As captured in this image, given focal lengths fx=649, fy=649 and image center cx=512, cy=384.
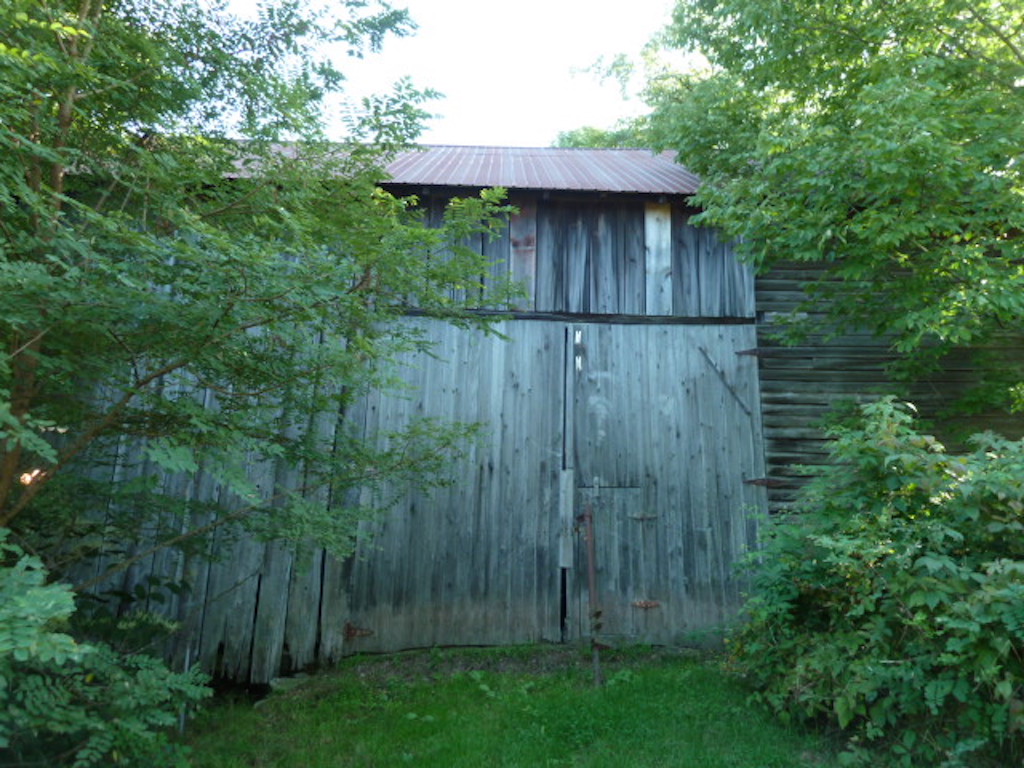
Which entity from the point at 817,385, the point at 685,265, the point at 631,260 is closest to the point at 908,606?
the point at 817,385

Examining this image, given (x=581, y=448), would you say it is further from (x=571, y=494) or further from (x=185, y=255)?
(x=185, y=255)

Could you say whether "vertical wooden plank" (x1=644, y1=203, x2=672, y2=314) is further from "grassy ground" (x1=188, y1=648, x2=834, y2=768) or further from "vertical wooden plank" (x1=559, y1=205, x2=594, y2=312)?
"grassy ground" (x1=188, y1=648, x2=834, y2=768)

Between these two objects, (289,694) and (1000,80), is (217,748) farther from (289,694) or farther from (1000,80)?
(1000,80)

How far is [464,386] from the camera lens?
23.4 feet

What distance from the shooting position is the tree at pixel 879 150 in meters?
5.18

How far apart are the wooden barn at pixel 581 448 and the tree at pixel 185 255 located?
1.93 m

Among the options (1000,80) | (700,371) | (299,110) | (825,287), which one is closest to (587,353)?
(700,371)

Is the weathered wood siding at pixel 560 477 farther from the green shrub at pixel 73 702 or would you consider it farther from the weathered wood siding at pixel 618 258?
the green shrub at pixel 73 702

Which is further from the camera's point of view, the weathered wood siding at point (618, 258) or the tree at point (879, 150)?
the weathered wood siding at point (618, 258)

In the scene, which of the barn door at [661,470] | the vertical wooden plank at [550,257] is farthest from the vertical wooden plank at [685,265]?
the vertical wooden plank at [550,257]

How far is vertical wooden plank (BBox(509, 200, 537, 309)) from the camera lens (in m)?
7.37

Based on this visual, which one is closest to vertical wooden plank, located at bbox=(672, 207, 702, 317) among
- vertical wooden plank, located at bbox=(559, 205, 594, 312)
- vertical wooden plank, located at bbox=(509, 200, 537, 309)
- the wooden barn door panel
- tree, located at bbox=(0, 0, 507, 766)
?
vertical wooden plank, located at bbox=(559, 205, 594, 312)

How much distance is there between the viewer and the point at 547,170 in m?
8.54

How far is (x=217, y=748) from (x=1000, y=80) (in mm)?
8550
